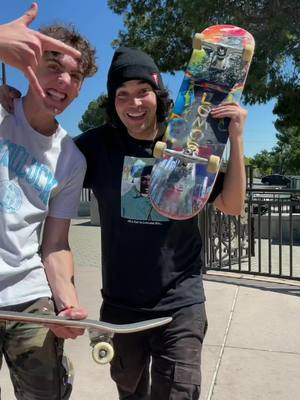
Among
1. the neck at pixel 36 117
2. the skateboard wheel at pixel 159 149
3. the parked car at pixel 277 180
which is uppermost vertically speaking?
the parked car at pixel 277 180

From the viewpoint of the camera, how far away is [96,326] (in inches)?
63.3

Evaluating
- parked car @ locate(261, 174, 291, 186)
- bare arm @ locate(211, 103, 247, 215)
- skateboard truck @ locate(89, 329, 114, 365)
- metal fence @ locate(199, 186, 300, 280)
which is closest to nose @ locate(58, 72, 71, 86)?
bare arm @ locate(211, 103, 247, 215)

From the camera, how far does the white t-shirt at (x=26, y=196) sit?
167 centimetres

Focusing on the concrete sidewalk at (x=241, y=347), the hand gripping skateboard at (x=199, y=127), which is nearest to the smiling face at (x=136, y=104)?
the hand gripping skateboard at (x=199, y=127)

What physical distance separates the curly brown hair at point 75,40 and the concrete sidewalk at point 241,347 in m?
2.13

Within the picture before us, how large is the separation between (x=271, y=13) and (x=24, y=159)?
38.3 feet

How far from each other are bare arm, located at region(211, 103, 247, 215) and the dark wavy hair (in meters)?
0.23

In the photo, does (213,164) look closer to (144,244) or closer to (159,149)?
(159,149)

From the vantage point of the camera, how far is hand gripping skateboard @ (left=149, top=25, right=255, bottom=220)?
2.07 metres

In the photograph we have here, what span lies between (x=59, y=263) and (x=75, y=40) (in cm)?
90

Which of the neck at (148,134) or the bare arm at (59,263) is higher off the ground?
the neck at (148,134)

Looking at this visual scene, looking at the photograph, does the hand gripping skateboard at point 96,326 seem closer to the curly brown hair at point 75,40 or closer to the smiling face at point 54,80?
the smiling face at point 54,80

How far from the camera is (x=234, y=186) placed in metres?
2.07

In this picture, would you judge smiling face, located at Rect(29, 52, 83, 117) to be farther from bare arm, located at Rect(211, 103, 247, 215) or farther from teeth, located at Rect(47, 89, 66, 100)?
bare arm, located at Rect(211, 103, 247, 215)
